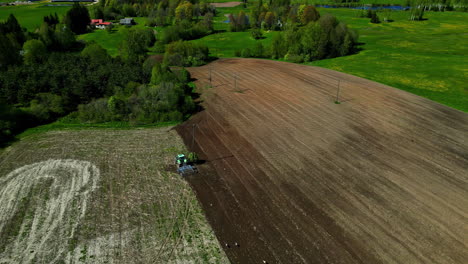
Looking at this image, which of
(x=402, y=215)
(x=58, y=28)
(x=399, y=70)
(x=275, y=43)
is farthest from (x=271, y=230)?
(x=58, y=28)

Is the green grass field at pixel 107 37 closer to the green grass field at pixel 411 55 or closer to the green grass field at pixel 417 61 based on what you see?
the green grass field at pixel 411 55

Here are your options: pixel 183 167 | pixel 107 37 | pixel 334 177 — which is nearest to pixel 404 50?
pixel 334 177

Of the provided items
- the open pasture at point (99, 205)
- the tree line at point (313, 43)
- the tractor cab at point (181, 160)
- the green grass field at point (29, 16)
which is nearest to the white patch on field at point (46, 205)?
the open pasture at point (99, 205)

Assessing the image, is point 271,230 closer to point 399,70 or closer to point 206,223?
point 206,223

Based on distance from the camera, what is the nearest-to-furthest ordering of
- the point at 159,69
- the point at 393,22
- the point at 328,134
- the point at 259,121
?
the point at 328,134, the point at 259,121, the point at 159,69, the point at 393,22

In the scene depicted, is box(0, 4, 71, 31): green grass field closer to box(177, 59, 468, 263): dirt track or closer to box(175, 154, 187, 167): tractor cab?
box(177, 59, 468, 263): dirt track

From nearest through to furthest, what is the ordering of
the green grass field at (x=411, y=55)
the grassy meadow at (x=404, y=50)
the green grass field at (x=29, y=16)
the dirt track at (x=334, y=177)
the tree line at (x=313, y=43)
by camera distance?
1. the dirt track at (x=334, y=177)
2. the green grass field at (x=411, y=55)
3. the grassy meadow at (x=404, y=50)
4. the tree line at (x=313, y=43)
5. the green grass field at (x=29, y=16)

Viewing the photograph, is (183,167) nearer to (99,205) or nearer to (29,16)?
(99,205)
